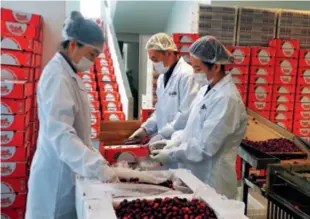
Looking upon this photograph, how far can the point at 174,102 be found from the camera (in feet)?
8.77

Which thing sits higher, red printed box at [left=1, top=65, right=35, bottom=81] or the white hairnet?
the white hairnet

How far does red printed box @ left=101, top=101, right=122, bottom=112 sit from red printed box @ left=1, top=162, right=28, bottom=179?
7.83 feet

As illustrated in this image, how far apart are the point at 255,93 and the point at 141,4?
3.28m

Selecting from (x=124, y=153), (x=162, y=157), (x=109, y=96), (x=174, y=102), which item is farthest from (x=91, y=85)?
(x=162, y=157)

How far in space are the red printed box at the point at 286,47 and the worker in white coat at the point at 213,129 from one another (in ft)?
8.98

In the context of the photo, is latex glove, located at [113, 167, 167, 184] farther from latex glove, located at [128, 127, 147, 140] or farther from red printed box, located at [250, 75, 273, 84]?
red printed box, located at [250, 75, 273, 84]

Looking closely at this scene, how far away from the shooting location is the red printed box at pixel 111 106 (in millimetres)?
5266

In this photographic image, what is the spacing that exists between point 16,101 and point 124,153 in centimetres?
130

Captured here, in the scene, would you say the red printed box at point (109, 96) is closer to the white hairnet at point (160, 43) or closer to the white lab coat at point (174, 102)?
the white lab coat at point (174, 102)

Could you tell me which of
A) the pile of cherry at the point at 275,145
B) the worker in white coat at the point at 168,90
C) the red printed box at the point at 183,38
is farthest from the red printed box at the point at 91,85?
the pile of cherry at the point at 275,145

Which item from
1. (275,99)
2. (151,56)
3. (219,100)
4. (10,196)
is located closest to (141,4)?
(275,99)

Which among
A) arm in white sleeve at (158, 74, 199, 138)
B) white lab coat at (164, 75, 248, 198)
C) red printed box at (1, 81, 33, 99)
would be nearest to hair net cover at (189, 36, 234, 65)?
white lab coat at (164, 75, 248, 198)

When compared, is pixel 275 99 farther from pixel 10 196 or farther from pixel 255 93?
pixel 10 196

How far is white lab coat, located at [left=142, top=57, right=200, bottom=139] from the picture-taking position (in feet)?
8.23
